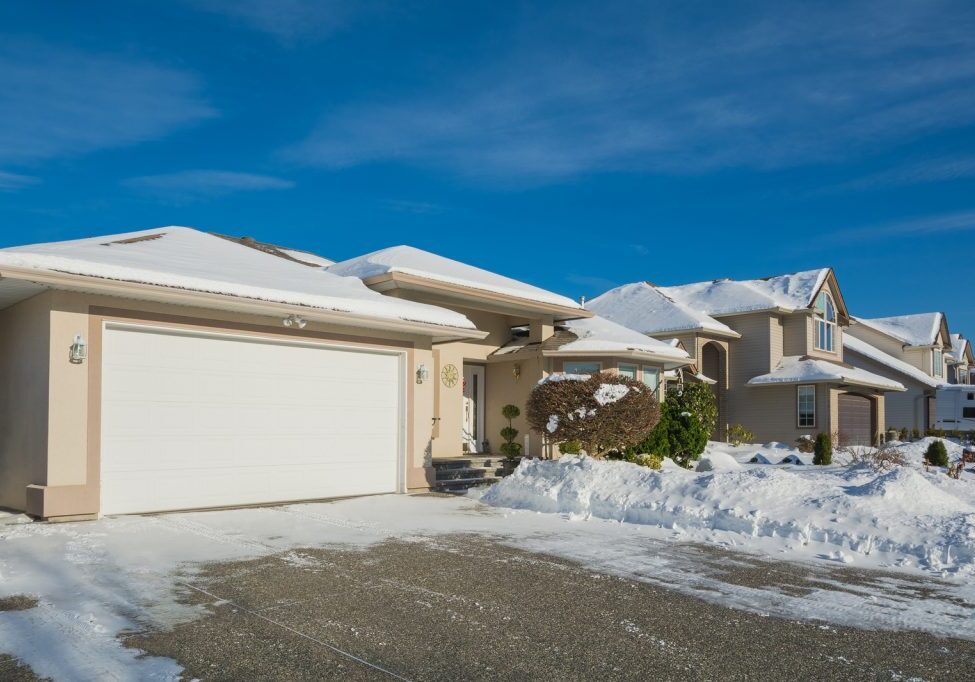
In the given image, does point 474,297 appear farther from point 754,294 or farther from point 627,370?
point 754,294

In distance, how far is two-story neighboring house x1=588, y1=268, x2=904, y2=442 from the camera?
26797mm

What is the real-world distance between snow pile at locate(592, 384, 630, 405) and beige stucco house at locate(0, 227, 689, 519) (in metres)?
2.44

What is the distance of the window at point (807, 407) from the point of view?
87.9 feet

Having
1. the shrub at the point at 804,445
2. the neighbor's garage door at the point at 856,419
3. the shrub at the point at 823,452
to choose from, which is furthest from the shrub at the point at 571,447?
the neighbor's garage door at the point at 856,419

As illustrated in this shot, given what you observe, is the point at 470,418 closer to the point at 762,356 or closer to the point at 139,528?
the point at 139,528

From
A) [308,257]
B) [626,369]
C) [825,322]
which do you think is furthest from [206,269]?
[825,322]

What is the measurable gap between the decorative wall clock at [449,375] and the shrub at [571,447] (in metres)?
3.26

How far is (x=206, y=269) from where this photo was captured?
428 inches

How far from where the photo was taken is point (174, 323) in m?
10.1

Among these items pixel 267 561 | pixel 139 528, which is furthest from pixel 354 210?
pixel 267 561

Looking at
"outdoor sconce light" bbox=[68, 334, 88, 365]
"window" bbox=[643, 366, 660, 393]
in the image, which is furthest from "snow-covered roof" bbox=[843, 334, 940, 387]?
"outdoor sconce light" bbox=[68, 334, 88, 365]

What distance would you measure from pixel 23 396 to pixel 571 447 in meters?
8.59

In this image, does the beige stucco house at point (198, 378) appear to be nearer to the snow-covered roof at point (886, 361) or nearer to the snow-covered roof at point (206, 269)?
the snow-covered roof at point (206, 269)

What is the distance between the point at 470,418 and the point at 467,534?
8.90m
